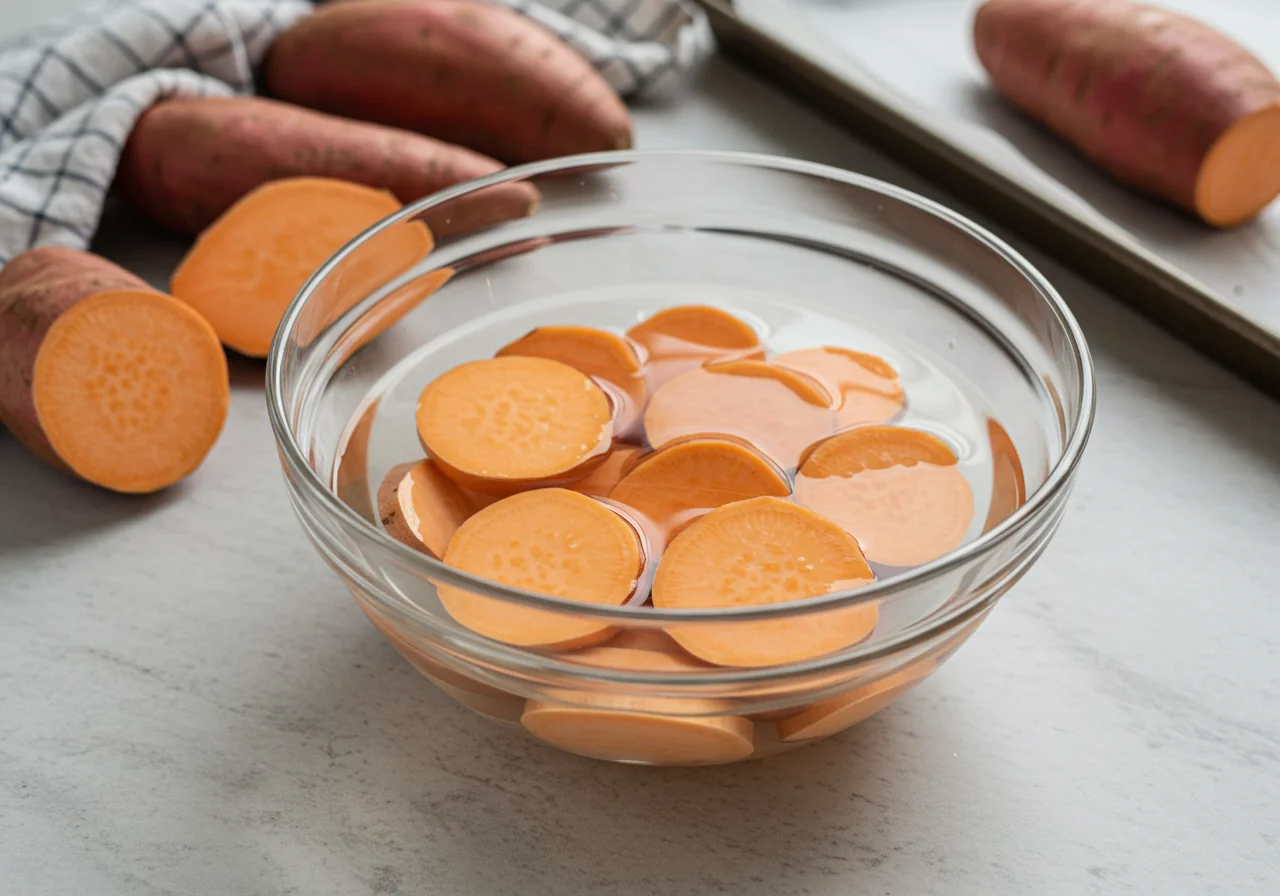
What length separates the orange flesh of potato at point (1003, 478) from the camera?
33.1 inches

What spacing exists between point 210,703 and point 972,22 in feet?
4.12

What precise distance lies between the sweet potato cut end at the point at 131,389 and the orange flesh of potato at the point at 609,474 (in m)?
0.35

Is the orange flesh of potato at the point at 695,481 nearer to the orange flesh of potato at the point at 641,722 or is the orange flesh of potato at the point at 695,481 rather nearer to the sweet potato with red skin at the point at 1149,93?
the orange flesh of potato at the point at 641,722

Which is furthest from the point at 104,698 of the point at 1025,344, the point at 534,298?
the point at 1025,344

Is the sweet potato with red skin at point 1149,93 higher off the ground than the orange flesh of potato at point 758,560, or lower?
higher

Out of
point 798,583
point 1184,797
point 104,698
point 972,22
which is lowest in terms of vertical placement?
point 104,698

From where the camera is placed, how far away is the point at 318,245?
1.17 m

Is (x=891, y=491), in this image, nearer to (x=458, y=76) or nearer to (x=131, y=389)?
(x=131, y=389)

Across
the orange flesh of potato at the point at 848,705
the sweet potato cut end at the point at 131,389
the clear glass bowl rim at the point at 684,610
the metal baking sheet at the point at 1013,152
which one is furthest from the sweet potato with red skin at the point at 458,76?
the orange flesh of potato at the point at 848,705

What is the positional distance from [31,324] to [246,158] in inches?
13.8

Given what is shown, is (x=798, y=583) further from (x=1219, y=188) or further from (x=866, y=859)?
(x=1219, y=188)

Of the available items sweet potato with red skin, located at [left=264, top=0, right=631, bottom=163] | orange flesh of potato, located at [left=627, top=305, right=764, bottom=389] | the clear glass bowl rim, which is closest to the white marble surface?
the clear glass bowl rim

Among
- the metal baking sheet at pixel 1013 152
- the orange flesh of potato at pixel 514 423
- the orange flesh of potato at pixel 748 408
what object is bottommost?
the orange flesh of potato at pixel 514 423

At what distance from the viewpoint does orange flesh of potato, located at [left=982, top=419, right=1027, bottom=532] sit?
841 mm
